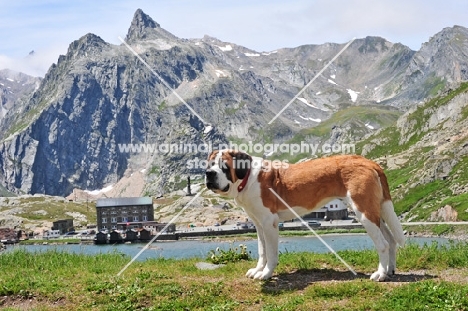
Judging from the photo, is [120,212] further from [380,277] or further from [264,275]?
[380,277]

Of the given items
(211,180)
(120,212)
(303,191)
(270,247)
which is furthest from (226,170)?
(120,212)

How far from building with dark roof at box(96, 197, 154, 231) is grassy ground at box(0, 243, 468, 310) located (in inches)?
6507

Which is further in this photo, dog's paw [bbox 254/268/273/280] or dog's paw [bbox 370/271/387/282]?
dog's paw [bbox 254/268/273/280]

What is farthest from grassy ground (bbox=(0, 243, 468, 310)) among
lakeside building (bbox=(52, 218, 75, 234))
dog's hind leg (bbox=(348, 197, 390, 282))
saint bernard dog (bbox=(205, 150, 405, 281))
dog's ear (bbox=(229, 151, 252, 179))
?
lakeside building (bbox=(52, 218, 75, 234))

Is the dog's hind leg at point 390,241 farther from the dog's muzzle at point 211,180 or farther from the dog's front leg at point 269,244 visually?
the dog's muzzle at point 211,180

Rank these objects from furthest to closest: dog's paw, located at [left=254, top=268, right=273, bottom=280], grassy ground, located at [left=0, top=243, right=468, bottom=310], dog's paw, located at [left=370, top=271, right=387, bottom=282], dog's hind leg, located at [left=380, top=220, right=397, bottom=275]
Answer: dog's hind leg, located at [left=380, top=220, right=397, bottom=275], dog's paw, located at [left=254, top=268, right=273, bottom=280], dog's paw, located at [left=370, top=271, right=387, bottom=282], grassy ground, located at [left=0, top=243, right=468, bottom=310]

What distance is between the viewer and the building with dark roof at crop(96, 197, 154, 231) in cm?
17550

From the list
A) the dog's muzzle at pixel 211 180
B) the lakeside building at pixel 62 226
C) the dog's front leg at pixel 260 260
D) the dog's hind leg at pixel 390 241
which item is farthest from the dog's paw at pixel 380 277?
the lakeside building at pixel 62 226

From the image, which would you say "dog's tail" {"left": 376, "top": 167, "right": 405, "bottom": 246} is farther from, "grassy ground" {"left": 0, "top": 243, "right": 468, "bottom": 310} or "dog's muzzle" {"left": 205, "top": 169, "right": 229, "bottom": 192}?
"dog's muzzle" {"left": 205, "top": 169, "right": 229, "bottom": 192}

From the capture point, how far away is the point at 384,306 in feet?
30.7

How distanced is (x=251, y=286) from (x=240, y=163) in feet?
9.04

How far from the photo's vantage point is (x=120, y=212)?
176 m

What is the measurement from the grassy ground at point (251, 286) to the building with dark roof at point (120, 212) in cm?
16529

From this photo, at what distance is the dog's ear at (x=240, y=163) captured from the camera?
1175cm
